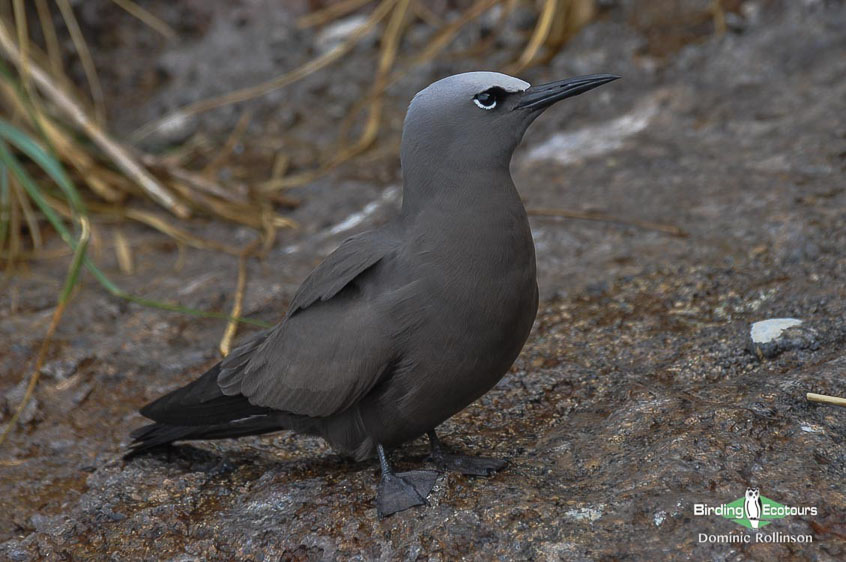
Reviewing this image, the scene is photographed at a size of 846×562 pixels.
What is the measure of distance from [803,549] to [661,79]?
3.75 metres

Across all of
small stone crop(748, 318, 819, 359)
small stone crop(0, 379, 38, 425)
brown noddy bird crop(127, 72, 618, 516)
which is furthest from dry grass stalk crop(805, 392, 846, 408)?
small stone crop(0, 379, 38, 425)

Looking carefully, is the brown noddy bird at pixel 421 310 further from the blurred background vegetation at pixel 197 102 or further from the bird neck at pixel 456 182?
the blurred background vegetation at pixel 197 102

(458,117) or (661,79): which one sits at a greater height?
(458,117)

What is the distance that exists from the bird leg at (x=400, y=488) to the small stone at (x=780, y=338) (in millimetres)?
1184

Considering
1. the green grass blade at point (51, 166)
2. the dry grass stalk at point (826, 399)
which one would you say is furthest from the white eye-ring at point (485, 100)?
the green grass blade at point (51, 166)

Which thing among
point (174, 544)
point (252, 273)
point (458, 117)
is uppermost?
point (458, 117)

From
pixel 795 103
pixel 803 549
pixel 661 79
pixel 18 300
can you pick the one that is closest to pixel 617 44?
Answer: pixel 661 79

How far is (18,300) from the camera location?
182 inches

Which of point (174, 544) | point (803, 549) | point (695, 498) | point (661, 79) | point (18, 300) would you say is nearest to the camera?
point (803, 549)

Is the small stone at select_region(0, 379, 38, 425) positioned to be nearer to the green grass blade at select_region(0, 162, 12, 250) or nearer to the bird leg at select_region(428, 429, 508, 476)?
the green grass blade at select_region(0, 162, 12, 250)

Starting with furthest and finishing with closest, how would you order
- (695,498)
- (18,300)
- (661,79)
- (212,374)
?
1. (661,79)
2. (18,300)
3. (212,374)
4. (695,498)

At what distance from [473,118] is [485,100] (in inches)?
2.6

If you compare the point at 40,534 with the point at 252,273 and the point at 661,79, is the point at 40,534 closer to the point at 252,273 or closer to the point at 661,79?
the point at 252,273

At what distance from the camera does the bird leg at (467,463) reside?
275 centimetres
